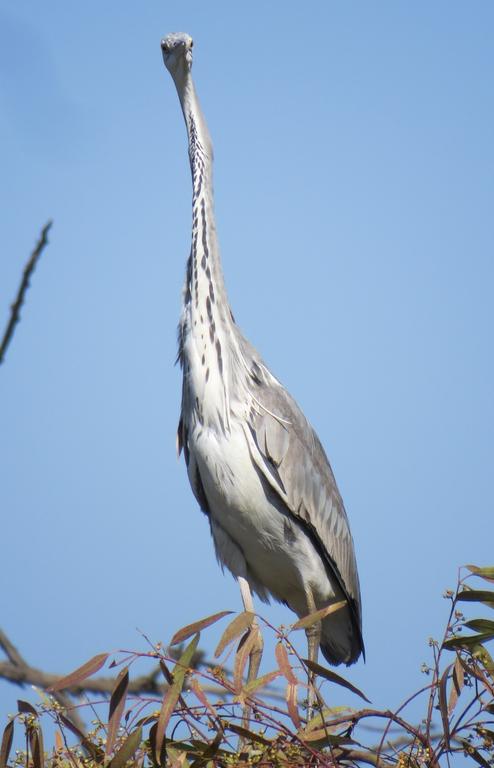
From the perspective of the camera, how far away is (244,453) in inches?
155

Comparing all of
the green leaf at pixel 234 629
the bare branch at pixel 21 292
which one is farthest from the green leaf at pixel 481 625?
the bare branch at pixel 21 292

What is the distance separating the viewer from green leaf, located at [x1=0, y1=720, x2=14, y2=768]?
7.06 feet

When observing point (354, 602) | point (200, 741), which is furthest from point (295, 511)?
point (200, 741)

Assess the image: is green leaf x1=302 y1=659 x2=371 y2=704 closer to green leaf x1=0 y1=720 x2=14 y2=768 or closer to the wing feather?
green leaf x1=0 y1=720 x2=14 y2=768

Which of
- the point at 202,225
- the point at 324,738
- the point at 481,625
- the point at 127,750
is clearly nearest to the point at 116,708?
the point at 127,750

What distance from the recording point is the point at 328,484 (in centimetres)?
450

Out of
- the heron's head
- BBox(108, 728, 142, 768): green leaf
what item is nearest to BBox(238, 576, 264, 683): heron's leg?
BBox(108, 728, 142, 768): green leaf

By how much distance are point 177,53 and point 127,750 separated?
325cm

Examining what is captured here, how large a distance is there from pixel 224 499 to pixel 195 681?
189cm

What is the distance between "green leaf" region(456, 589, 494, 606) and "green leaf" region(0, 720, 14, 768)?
39.4 inches

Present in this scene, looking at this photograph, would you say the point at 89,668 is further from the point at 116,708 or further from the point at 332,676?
→ the point at 332,676

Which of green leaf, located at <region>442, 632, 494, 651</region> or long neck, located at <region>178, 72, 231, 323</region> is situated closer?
green leaf, located at <region>442, 632, 494, 651</region>

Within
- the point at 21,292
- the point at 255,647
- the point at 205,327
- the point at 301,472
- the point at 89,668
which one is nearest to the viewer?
the point at 21,292

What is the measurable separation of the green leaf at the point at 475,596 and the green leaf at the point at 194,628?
1.71 feet
